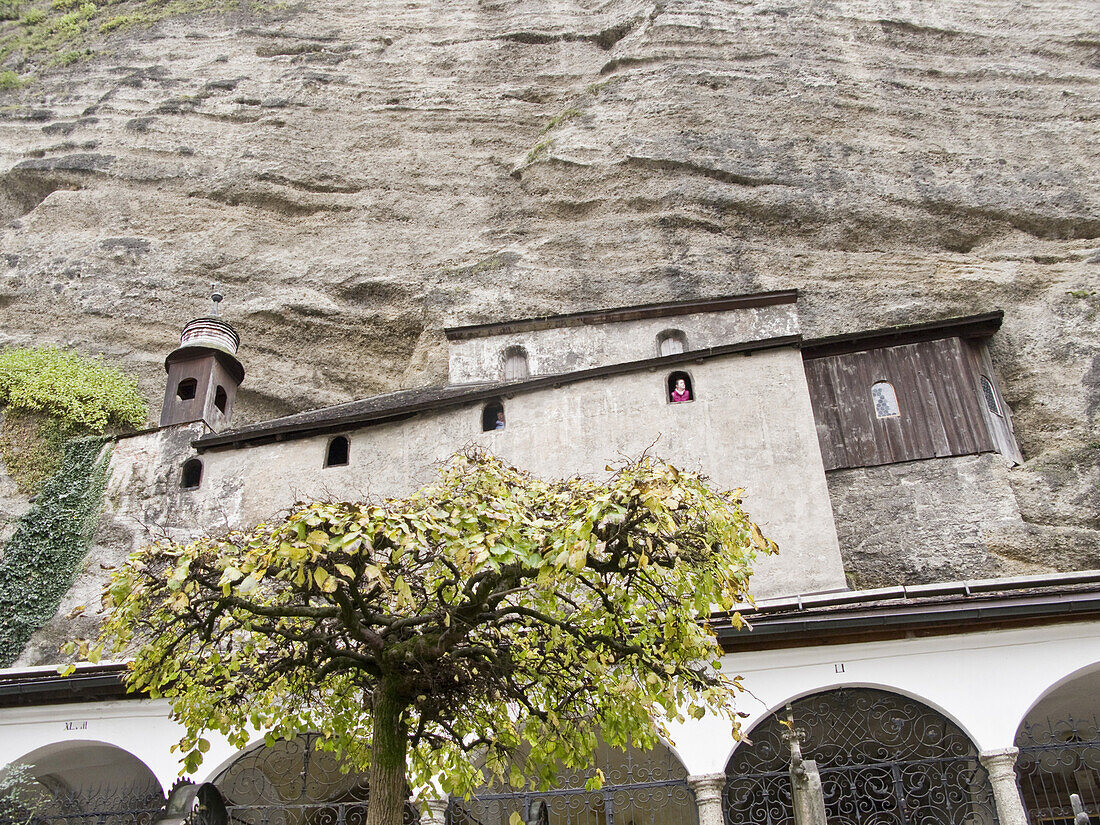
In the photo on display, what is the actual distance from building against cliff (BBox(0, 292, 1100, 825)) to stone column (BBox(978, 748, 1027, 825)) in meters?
0.03

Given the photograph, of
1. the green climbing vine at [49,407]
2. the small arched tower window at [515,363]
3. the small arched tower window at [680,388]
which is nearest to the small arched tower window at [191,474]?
the green climbing vine at [49,407]

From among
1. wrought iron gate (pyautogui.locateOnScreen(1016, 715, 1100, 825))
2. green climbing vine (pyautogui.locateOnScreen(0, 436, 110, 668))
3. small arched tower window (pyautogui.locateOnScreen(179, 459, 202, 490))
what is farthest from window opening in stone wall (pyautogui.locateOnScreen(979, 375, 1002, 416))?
green climbing vine (pyautogui.locateOnScreen(0, 436, 110, 668))

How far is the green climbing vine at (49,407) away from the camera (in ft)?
81.4

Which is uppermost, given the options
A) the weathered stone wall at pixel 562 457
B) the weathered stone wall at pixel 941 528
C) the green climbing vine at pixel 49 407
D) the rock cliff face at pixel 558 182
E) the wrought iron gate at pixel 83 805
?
the rock cliff face at pixel 558 182

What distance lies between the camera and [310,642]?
9.26 m

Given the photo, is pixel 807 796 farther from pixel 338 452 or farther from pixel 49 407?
pixel 49 407

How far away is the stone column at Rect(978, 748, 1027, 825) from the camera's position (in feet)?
36.4

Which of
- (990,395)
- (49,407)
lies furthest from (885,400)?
(49,407)

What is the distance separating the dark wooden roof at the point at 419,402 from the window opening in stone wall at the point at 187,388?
8.40 ft

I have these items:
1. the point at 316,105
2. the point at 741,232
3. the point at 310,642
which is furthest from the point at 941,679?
the point at 316,105

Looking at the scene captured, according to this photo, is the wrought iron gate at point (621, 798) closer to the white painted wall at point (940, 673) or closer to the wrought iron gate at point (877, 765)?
the wrought iron gate at point (877, 765)

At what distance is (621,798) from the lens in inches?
635

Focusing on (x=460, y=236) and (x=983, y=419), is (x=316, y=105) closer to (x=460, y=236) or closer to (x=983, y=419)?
(x=460, y=236)

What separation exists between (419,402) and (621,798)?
9594 millimetres
